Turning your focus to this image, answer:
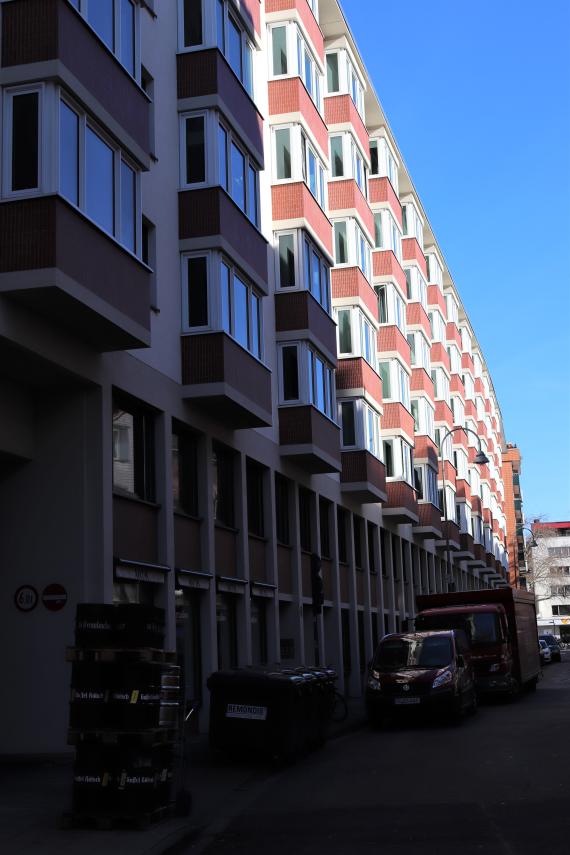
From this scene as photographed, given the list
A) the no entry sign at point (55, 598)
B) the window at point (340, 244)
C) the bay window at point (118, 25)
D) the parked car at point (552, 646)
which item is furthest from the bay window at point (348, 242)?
the parked car at point (552, 646)

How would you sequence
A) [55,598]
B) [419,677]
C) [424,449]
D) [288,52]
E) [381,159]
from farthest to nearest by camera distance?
1. [424,449]
2. [381,159]
3. [288,52]
4. [419,677]
5. [55,598]

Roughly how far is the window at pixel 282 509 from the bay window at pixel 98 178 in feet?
40.3

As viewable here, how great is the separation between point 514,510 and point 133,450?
12387 centimetres

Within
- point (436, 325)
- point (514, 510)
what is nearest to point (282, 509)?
point (436, 325)

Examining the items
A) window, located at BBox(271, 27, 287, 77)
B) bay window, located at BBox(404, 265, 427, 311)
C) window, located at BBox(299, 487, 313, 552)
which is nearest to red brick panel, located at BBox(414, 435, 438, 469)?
bay window, located at BBox(404, 265, 427, 311)

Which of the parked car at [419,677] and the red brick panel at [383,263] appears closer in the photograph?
the parked car at [419,677]

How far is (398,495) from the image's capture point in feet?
142

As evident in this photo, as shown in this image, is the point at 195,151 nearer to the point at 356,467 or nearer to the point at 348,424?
the point at 348,424

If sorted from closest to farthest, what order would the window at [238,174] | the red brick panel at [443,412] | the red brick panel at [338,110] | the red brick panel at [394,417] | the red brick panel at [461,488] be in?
the window at [238,174] < the red brick panel at [338,110] < the red brick panel at [394,417] < the red brick panel at [443,412] < the red brick panel at [461,488]

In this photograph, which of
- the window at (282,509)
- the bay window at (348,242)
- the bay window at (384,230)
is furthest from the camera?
the bay window at (384,230)

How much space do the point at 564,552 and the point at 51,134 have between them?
166 metres

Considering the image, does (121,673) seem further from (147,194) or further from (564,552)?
(564,552)

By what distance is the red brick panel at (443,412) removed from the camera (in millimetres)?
60656

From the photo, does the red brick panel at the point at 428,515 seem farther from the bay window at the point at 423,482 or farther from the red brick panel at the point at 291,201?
the red brick panel at the point at 291,201
